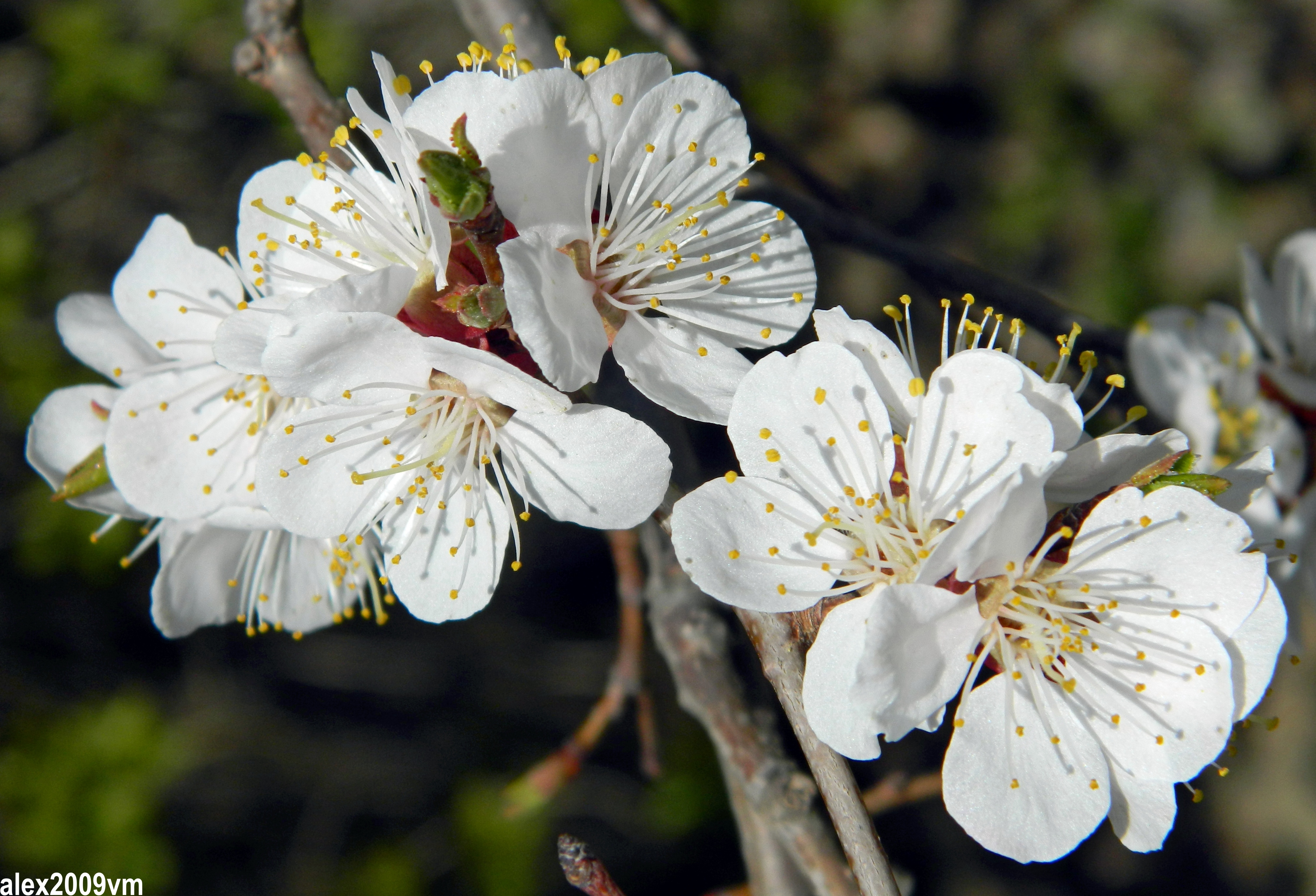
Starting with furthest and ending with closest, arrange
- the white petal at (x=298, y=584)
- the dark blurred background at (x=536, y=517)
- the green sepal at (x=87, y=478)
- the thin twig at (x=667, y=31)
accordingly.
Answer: the dark blurred background at (x=536, y=517)
the thin twig at (x=667, y=31)
the white petal at (x=298, y=584)
the green sepal at (x=87, y=478)

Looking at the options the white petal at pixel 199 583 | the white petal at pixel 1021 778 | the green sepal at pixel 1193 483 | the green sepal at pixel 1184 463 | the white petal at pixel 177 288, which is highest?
the white petal at pixel 177 288

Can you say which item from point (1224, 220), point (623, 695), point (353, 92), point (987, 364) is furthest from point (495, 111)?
point (1224, 220)

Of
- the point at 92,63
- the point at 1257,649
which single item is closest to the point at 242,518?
the point at 1257,649

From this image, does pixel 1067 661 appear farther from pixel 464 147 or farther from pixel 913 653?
pixel 464 147

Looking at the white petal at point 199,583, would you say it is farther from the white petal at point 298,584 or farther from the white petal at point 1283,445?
the white petal at point 1283,445

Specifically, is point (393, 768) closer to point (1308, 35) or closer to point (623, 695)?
point (623, 695)

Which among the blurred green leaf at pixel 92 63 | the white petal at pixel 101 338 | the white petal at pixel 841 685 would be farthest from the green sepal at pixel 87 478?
the blurred green leaf at pixel 92 63

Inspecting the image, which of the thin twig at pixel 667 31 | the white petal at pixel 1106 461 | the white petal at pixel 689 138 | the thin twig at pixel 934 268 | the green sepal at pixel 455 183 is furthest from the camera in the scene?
the thin twig at pixel 667 31
